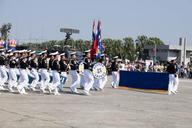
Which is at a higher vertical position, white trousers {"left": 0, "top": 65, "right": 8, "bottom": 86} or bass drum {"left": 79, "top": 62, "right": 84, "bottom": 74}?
bass drum {"left": 79, "top": 62, "right": 84, "bottom": 74}

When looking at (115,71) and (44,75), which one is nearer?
(44,75)

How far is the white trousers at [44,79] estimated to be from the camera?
805 inches

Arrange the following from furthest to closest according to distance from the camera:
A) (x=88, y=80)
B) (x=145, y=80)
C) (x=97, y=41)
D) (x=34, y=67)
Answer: (x=97, y=41) → (x=145, y=80) → (x=34, y=67) → (x=88, y=80)

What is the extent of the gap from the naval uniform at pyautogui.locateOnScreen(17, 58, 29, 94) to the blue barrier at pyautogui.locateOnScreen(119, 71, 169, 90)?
22.9 feet

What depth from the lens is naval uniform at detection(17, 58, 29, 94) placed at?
19.7 m

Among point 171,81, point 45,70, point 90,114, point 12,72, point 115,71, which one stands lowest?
point 90,114

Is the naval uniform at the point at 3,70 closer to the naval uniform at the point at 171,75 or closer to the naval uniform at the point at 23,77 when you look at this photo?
the naval uniform at the point at 23,77

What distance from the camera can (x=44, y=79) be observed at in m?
20.8

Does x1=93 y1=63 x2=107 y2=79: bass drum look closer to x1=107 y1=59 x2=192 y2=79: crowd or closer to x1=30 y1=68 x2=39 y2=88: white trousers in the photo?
x1=30 y1=68 x2=39 y2=88: white trousers

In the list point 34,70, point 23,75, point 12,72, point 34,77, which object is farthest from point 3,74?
point 23,75

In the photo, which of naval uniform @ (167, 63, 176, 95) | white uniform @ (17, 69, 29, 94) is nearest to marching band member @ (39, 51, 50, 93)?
white uniform @ (17, 69, 29, 94)

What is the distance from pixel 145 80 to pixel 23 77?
750cm

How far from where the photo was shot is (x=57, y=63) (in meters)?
20.2

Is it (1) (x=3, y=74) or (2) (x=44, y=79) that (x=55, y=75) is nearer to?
(2) (x=44, y=79)
